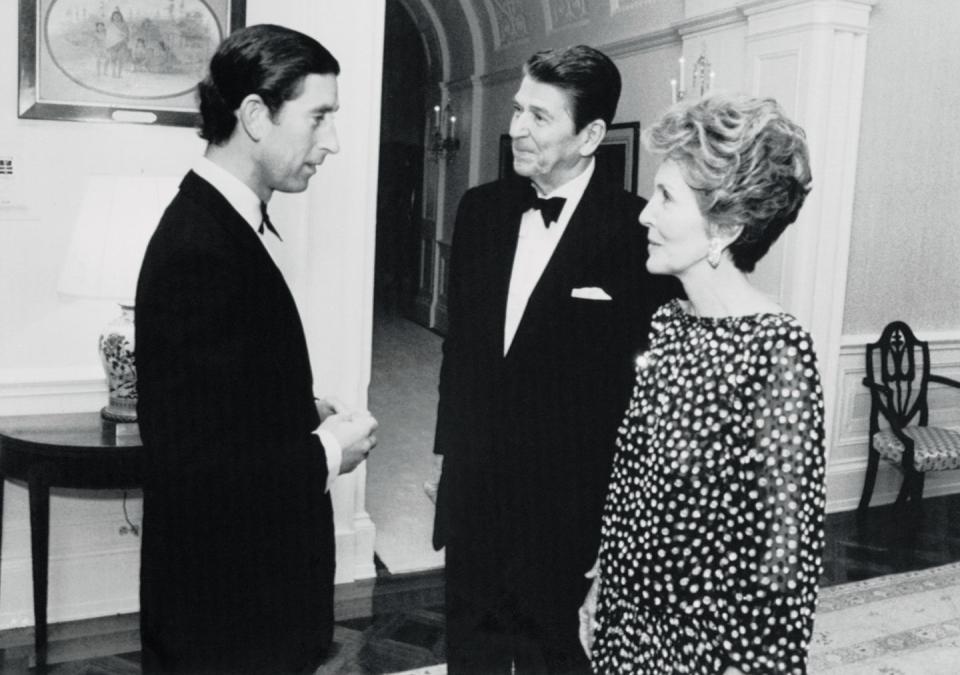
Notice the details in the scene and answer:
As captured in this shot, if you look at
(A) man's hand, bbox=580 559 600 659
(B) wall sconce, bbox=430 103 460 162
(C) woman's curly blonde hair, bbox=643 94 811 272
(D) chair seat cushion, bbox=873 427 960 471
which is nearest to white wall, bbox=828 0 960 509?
(D) chair seat cushion, bbox=873 427 960 471

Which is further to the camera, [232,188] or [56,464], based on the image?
[56,464]

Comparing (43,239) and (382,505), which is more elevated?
(43,239)

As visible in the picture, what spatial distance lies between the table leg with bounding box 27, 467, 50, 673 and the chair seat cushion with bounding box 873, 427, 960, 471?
13.6ft

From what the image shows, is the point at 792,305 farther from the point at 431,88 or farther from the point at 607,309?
the point at 431,88

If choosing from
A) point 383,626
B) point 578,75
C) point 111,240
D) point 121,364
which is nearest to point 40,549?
point 121,364

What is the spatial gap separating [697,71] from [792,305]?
1.58 metres

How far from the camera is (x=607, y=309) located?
7.07 feet

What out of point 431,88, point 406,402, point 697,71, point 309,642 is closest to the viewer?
point 309,642

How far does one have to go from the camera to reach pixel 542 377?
216 centimetres

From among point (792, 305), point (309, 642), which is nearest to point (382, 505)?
point (792, 305)

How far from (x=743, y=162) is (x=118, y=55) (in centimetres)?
256

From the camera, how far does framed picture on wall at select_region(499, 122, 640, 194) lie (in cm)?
635

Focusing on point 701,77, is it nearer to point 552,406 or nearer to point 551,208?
point 551,208

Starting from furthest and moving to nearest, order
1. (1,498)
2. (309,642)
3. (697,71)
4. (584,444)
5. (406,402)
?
(406,402)
(697,71)
(1,498)
(584,444)
(309,642)
